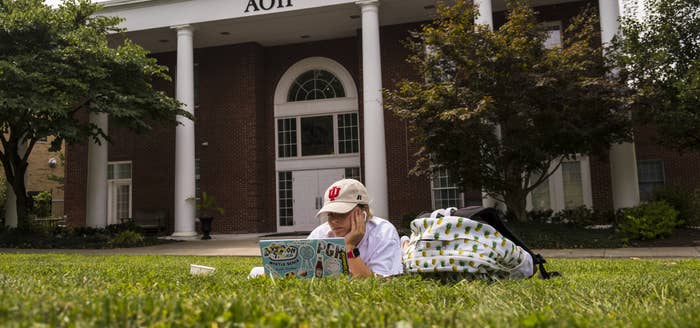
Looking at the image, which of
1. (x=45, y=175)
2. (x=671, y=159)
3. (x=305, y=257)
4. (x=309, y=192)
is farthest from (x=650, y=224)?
(x=45, y=175)

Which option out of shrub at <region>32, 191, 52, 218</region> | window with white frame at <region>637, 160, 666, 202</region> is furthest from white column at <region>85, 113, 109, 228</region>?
window with white frame at <region>637, 160, 666, 202</region>

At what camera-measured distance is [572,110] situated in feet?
42.7

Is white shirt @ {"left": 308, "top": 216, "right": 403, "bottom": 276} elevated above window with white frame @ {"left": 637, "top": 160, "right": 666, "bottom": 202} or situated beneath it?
situated beneath

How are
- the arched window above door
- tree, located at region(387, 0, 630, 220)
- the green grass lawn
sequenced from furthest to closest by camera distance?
the arched window above door → tree, located at region(387, 0, 630, 220) → the green grass lawn

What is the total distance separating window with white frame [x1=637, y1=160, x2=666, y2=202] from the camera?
64.0 ft

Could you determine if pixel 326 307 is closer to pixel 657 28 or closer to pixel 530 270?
pixel 530 270

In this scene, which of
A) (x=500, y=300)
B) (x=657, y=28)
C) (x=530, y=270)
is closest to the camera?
(x=500, y=300)

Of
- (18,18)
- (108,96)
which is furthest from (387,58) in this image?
(18,18)

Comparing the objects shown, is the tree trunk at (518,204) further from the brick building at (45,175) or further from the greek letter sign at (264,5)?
the brick building at (45,175)

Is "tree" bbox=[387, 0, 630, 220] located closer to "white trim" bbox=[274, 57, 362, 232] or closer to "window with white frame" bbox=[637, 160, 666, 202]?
"window with white frame" bbox=[637, 160, 666, 202]

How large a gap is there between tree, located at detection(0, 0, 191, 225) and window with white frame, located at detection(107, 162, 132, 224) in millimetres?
7231

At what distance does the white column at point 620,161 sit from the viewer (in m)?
16.1

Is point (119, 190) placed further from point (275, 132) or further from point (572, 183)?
point (572, 183)

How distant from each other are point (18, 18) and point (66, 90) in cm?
223
